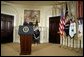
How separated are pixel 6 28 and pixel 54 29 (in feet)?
12.0

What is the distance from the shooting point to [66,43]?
9.49 m

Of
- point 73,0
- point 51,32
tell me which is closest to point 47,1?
point 73,0

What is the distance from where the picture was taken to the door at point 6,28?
423 inches

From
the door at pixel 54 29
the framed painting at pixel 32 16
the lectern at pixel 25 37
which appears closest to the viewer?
the lectern at pixel 25 37

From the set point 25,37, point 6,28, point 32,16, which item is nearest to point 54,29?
point 32,16

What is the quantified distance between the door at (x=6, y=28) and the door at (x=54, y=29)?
120 inches

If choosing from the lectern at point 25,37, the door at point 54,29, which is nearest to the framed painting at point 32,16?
the door at point 54,29

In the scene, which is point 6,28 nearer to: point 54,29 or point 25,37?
point 54,29

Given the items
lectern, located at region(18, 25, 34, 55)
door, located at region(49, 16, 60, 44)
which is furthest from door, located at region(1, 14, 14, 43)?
lectern, located at region(18, 25, 34, 55)

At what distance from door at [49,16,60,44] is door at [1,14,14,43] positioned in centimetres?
306

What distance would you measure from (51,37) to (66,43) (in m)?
2.08

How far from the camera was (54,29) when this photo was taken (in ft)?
36.6

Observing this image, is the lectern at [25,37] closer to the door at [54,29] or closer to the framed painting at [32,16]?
the door at [54,29]

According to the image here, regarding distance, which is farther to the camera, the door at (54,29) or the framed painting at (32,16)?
the framed painting at (32,16)
